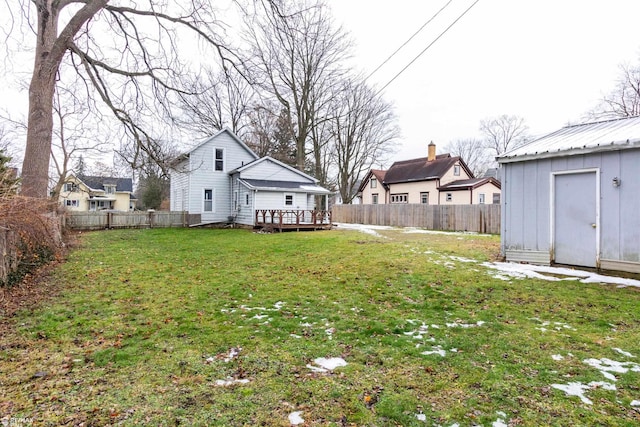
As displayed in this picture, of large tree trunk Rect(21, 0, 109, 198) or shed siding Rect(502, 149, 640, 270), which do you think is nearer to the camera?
shed siding Rect(502, 149, 640, 270)

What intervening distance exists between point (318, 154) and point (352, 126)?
523 centimetres

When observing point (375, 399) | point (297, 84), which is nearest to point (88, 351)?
point (375, 399)

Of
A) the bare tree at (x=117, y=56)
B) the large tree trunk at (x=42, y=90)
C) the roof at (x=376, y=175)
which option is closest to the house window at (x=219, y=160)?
the bare tree at (x=117, y=56)

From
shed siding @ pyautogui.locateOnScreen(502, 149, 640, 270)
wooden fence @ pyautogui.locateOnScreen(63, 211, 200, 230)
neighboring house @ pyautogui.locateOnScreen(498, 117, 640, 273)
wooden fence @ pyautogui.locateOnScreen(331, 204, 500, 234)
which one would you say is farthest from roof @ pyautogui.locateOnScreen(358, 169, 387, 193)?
shed siding @ pyautogui.locateOnScreen(502, 149, 640, 270)

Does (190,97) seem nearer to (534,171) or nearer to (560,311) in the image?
(534,171)

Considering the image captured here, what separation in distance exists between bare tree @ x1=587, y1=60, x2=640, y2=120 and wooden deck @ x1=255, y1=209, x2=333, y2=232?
2292cm

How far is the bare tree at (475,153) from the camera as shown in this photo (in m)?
48.5

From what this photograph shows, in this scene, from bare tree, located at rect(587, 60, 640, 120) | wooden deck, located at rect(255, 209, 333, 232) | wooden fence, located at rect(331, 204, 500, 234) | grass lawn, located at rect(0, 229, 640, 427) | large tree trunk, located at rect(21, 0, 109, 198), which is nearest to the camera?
grass lawn, located at rect(0, 229, 640, 427)

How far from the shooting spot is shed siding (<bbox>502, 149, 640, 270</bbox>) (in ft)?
22.2

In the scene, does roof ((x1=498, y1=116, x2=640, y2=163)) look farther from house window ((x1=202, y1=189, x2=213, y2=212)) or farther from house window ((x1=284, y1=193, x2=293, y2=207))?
house window ((x1=202, y1=189, x2=213, y2=212))

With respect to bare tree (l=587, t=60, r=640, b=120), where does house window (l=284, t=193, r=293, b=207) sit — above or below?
below

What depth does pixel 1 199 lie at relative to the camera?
5785 mm

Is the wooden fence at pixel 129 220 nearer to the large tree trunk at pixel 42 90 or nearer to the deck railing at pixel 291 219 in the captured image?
the deck railing at pixel 291 219

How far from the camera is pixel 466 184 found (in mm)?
27812
